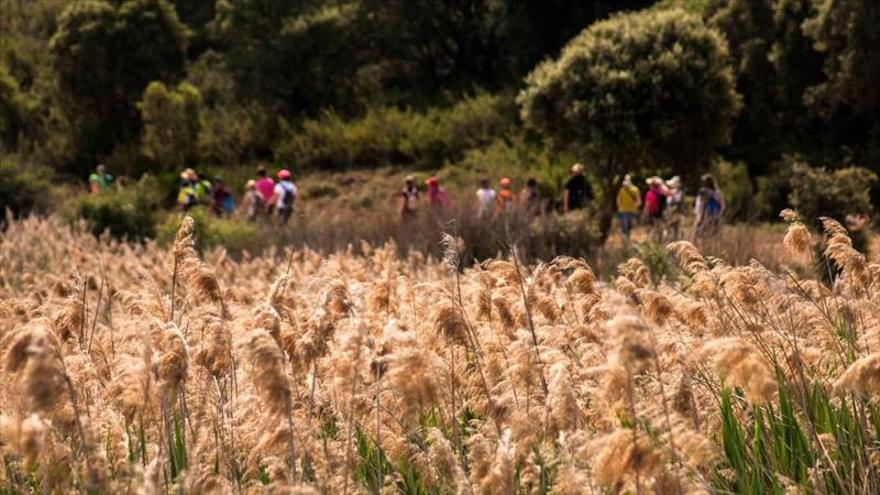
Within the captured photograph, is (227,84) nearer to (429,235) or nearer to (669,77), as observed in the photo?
(669,77)

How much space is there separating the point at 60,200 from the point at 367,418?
21.0m

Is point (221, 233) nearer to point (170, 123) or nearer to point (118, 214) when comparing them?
point (118, 214)

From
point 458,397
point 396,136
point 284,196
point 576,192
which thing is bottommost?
point 396,136

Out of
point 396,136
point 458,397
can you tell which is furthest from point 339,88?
point 458,397

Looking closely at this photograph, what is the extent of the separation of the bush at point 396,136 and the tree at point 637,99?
12048 mm

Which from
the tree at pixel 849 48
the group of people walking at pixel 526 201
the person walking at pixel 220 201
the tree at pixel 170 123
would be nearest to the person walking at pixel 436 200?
the group of people walking at pixel 526 201

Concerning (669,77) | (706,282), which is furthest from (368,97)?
(706,282)

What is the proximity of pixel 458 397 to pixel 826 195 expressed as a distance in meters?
14.8

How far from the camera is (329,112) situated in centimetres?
3528

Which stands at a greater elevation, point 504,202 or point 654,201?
point 504,202

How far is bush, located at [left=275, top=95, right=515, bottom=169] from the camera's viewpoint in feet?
106

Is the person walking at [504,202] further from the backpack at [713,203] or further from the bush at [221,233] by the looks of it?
the bush at [221,233]

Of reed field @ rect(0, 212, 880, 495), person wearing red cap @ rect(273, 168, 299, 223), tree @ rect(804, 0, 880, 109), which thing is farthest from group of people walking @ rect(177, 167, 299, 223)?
reed field @ rect(0, 212, 880, 495)

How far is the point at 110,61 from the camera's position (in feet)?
118
